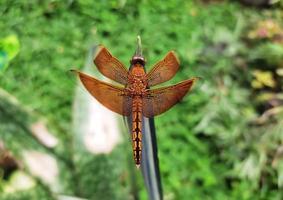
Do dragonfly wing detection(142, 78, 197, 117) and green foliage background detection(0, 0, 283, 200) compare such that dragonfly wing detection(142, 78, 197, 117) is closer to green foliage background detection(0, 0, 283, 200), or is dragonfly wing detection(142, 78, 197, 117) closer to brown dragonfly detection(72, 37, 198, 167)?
brown dragonfly detection(72, 37, 198, 167)

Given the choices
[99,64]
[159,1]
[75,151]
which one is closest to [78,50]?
[159,1]

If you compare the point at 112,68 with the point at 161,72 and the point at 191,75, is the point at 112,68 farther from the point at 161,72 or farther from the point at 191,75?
the point at 191,75

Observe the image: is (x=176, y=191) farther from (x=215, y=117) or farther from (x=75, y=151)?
(x=75, y=151)

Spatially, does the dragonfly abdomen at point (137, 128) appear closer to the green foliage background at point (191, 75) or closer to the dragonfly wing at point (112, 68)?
the dragonfly wing at point (112, 68)

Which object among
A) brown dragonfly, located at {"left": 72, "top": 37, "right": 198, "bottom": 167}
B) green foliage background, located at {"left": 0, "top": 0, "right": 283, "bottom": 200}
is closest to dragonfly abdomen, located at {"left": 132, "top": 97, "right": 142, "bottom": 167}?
brown dragonfly, located at {"left": 72, "top": 37, "right": 198, "bottom": 167}

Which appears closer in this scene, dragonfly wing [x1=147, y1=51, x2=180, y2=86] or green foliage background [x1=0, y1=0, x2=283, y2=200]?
dragonfly wing [x1=147, y1=51, x2=180, y2=86]

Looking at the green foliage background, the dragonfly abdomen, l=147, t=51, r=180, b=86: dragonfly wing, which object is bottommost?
the dragonfly abdomen

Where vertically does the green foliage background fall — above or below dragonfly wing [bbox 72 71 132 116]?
above

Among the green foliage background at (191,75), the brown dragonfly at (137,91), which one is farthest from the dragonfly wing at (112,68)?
the green foliage background at (191,75)
